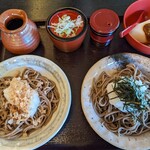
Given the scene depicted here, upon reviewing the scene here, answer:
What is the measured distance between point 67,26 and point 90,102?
0.43 metres

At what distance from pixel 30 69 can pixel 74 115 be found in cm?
36

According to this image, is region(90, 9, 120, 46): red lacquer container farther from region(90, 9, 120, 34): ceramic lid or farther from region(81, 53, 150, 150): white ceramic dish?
region(81, 53, 150, 150): white ceramic dish

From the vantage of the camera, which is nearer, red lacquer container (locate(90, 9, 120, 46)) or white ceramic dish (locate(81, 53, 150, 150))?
white ceramic dish (locate(81, 53, 150, 150))

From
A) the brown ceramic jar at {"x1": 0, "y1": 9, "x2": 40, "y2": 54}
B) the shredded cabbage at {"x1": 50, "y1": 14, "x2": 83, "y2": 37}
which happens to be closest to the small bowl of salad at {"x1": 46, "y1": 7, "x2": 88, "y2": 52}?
the shredded cabbage at {"x1": 50, "y1": 14, "x2": 83, "y2": 37}

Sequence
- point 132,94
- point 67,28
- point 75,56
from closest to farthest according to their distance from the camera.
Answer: point 132,94 < point 67,28 < point 75,56

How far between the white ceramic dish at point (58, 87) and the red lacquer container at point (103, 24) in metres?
0.29

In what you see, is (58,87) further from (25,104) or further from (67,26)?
(67,26)

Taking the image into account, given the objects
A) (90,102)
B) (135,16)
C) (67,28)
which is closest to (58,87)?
(90,102)

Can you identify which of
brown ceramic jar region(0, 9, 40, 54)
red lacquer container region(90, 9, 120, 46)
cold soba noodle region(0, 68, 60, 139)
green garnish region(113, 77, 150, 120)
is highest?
red lacquer container region(90, 9, 120, 46)

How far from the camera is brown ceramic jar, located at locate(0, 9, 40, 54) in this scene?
1.14 metres

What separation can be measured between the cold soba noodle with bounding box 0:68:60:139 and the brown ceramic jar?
151 mm

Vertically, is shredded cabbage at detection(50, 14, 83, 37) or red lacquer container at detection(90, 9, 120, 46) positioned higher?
red lacquer container at detection(90, 9, 120, 46)

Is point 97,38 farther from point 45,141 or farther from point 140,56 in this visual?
point 45,141

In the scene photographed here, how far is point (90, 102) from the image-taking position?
1133 mm
